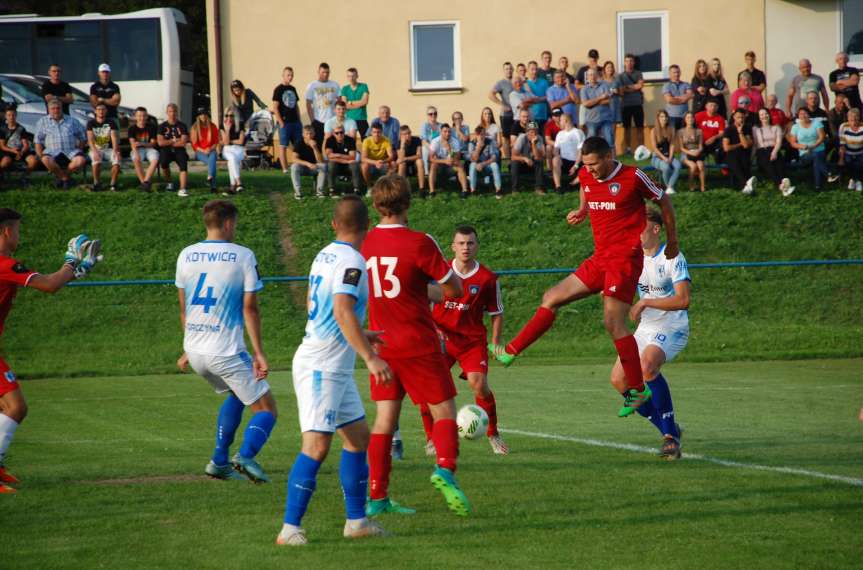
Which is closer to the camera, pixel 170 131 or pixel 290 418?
pixel 290 418

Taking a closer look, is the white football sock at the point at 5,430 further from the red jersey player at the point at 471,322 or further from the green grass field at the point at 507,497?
the red jersey player at the point at 471,322

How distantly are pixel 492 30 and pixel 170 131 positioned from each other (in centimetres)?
1113

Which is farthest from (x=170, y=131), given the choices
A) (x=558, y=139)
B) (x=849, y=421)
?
(x=849, y=421)

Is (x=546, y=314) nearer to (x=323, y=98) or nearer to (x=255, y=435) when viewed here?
(x=255, y=435)

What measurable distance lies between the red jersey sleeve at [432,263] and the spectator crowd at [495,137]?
16982 mm

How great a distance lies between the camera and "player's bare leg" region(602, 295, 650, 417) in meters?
9.26

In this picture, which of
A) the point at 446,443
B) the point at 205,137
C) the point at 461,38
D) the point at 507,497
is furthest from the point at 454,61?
the point at 446,443

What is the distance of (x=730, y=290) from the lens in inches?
850

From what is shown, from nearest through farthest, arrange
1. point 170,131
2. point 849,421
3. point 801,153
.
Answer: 1. point 849,421
2. point 170,131
3. point 801,153

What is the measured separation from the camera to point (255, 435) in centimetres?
834

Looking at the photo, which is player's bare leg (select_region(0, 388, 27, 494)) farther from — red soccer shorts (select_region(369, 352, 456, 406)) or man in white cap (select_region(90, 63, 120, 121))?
man in white cap (select_region(90, 63, 120, 121))

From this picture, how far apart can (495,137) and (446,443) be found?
17985mm

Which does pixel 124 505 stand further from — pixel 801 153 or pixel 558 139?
pixel 801 153

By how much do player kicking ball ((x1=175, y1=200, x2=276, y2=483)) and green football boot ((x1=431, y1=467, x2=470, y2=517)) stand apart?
5.95ft
